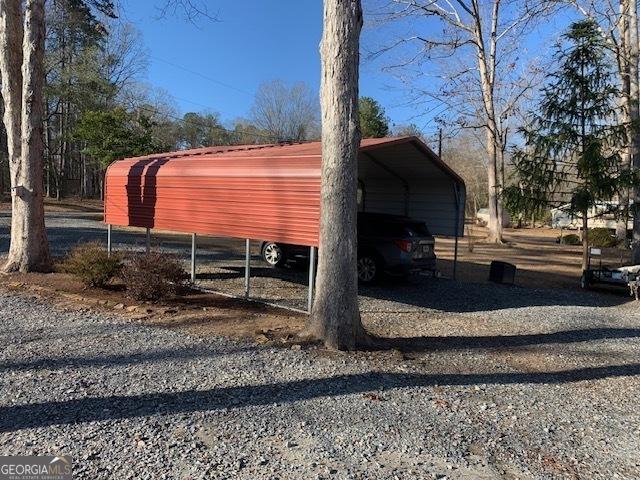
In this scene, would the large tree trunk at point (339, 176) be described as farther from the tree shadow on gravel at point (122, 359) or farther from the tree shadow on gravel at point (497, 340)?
the tree shadow on gravel at point (122, 359)

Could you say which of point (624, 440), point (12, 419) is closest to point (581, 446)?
point (624, 440)

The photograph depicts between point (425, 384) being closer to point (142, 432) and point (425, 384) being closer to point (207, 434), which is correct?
point (207, 434)

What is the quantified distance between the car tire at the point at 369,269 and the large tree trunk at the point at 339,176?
16.1 feet

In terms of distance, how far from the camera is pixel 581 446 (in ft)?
13.2

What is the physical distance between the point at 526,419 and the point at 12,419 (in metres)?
4.00

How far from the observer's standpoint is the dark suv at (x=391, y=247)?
10.9 metres

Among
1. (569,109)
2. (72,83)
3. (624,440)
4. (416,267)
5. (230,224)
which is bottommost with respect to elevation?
(624,440)

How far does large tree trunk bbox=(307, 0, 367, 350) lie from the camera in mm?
6070

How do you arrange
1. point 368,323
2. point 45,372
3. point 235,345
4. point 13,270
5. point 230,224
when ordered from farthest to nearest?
point 13,270 → point 230,224 → point 368,323 → point 235,345 → point 45,372

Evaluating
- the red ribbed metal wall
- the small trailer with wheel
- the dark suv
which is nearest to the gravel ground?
the red ribbed metal wall

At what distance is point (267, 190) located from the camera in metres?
8.91

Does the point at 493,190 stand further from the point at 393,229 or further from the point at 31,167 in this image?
the point at 31,167

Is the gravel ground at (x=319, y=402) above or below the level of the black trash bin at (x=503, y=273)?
below

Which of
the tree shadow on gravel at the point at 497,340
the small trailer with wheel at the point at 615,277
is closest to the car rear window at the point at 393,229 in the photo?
the tree shadow on gravel at the point at 497,340
